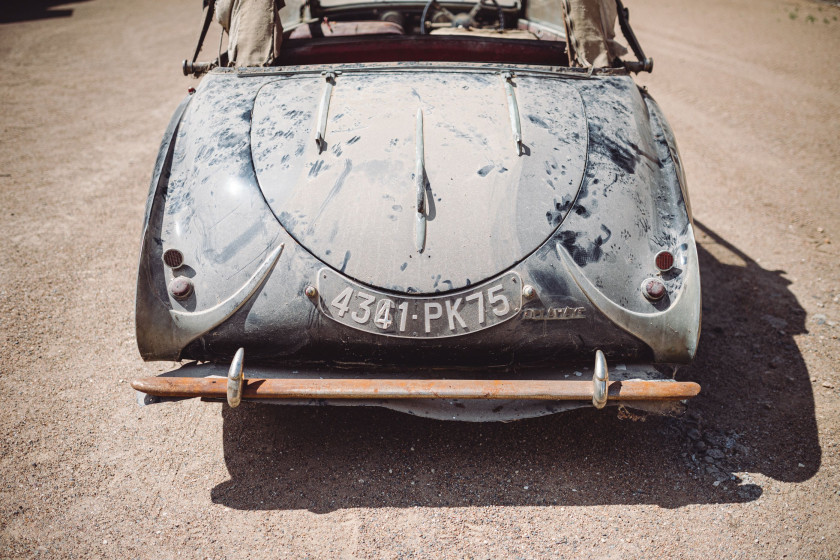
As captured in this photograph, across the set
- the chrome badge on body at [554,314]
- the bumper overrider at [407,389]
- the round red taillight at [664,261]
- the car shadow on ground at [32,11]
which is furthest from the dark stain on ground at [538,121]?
the car shadow on ground at [32,11]

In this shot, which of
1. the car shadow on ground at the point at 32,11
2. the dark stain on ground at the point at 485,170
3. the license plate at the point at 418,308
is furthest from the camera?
the car shadow on ground at the point at 32,11

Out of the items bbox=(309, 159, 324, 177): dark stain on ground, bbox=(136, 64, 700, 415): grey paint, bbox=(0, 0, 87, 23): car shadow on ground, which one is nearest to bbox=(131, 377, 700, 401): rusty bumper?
bbox=(136, 64, 700, 415): grey paint

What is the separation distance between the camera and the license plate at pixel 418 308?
2.24 m

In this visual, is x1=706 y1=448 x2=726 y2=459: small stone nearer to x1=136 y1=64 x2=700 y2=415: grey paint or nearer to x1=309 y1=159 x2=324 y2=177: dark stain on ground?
x1=136 y1=64 x2=700 y2=415: grey paint

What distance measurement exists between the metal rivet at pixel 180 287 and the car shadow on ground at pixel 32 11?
10731mm

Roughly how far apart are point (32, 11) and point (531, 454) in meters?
12.7

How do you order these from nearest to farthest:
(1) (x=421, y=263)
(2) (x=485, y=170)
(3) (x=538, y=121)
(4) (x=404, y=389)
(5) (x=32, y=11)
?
(4) (x=404, y=389)
(1) (x=421, y=263)
(2) (x=485, y=170)
(3) (x=538, y=121)
(5) (x=32, y=11)

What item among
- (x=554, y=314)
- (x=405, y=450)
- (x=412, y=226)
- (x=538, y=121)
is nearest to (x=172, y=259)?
(x=412, y=226)

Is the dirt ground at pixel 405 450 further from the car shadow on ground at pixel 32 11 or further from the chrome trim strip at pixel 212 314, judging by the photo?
the car shadow on ground at pixel 32 11

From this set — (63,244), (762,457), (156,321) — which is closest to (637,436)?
(762,457)

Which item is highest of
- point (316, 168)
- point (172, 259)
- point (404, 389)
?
point (316, 168)

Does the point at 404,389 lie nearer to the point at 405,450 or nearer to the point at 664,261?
the point at 405,450

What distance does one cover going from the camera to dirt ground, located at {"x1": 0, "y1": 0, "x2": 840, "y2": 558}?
2250 millimetres

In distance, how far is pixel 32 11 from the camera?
10945mm
